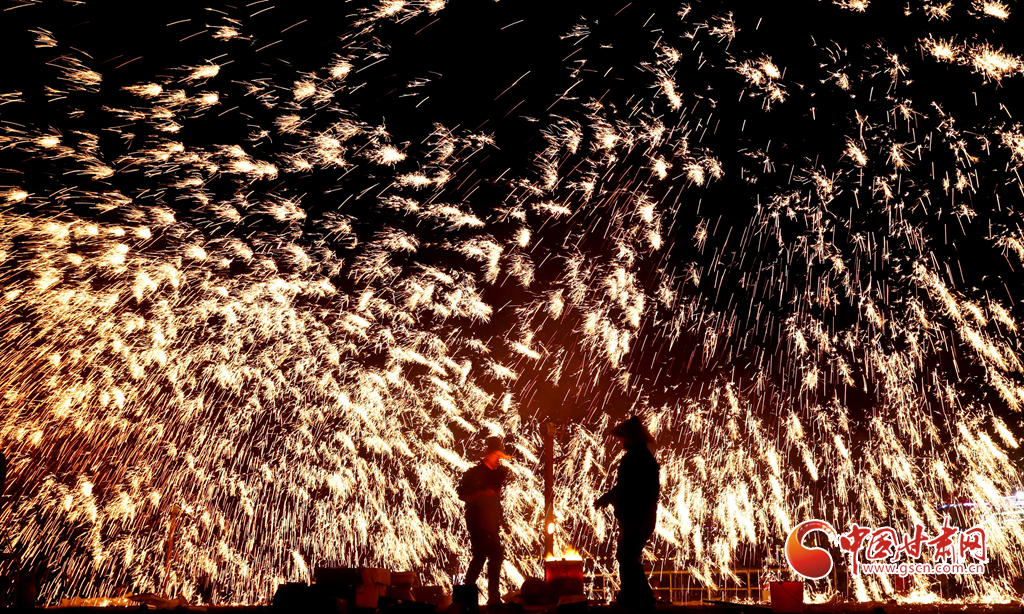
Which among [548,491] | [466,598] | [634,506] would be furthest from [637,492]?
[548,491]

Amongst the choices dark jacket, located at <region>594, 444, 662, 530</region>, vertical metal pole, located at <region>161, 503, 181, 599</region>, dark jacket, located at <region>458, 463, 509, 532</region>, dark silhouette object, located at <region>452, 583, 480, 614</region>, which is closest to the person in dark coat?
dark jacket, located at <region>594, 444, 662, 530</region>

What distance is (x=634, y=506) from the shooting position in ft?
19.3

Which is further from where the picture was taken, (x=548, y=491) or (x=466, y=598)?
(x=548, y=491)

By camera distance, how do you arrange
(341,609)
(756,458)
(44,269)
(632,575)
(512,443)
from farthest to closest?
(756,458)
(512,443)
(44,269)
(632,575)
(341,609)

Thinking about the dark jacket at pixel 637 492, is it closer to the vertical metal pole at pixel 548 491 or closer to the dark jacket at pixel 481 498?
the dark jacket at pixel 481 498

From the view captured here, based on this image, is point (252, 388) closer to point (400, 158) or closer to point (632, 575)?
point (400, 158)

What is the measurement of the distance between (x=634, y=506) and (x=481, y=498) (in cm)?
203

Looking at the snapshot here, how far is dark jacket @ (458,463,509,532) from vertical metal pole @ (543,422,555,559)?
316 centimetres

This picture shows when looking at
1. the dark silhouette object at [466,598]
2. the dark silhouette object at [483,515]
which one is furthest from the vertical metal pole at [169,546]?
the dark silhouette object at [466,598]

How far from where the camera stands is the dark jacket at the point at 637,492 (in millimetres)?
5895

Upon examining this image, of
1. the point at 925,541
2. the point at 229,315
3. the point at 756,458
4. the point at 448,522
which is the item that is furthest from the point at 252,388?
the point at 448,522

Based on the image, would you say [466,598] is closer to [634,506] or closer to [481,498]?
[634,506]

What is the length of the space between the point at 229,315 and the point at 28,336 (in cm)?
297

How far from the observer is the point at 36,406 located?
42.7 feet
